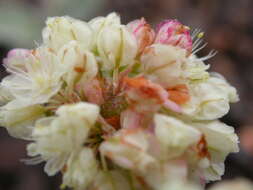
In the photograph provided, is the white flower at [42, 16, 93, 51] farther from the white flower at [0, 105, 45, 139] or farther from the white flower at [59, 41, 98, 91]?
the white flower at [0, 105, 45, 139]

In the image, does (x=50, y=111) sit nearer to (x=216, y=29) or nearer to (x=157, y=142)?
(x=157, y=142)

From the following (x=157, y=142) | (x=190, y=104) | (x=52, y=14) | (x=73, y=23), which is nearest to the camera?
(x=157, y=142)

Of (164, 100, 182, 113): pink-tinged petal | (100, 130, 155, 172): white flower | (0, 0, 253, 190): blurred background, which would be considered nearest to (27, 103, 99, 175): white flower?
(100, 130, 155, 172): white flower

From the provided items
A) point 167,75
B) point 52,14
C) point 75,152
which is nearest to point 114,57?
point 167,75

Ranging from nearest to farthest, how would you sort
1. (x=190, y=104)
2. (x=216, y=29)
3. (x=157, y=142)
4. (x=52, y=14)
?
(x=157, y=142) < (x=190, y=104) < (x=52, y=14) < (x=216, y=29)

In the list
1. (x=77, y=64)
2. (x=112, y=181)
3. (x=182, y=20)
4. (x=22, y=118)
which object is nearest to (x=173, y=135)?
(x=112, y=181)

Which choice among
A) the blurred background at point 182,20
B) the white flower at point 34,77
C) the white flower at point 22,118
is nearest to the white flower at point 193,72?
the white flower at point 34,77

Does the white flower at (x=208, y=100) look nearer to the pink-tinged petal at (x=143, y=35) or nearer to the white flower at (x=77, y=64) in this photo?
the pink-tinged petal at (x=143, y=35)
